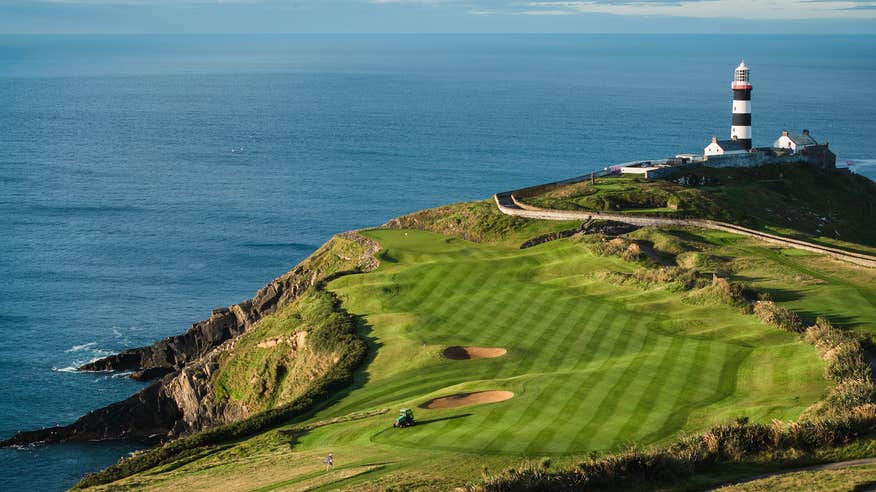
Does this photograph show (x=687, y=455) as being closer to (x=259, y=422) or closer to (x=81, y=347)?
(x=259, y=422)

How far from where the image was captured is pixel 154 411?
53875 millimetres

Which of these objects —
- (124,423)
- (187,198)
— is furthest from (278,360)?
(187,198)

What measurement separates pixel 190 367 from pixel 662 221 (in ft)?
102

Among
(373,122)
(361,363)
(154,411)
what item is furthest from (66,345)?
(373,122)

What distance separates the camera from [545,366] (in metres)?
39.7

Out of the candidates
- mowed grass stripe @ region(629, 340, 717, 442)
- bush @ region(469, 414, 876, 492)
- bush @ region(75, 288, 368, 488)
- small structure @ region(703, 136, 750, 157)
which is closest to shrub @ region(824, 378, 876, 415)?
bush @ region(469, 414, 876, 492)

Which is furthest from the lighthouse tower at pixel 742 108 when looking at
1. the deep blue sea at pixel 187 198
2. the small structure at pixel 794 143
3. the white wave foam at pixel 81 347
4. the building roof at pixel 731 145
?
the white wave foam at pixel 81 347

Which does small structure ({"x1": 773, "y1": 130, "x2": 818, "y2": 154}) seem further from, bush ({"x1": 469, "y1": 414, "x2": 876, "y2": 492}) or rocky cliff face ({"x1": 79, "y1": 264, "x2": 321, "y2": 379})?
bush ({"x1": 469, "y1": 414, "x2": 876, "y2": 492})

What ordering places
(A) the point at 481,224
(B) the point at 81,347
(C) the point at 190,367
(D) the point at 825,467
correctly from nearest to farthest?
(D) the point at 825,467 < (C) the point at 190,367 < (B) the point at 81,347 < (A) the point at 481,224

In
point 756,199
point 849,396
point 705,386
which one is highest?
point 756,199

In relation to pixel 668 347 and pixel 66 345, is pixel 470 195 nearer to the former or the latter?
pixel 66 345

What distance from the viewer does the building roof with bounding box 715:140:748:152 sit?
87.3m

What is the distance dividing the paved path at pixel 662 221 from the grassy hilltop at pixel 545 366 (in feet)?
4.12

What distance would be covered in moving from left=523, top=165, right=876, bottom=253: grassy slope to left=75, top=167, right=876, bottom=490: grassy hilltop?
7.52 metres
